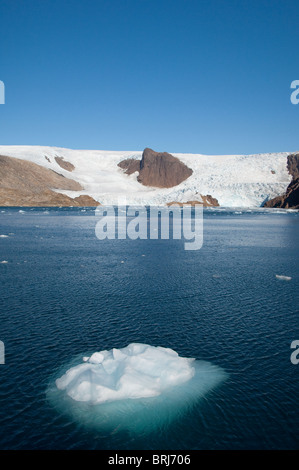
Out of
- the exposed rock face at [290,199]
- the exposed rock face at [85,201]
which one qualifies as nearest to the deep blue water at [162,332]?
the exposed rock face at [290,199]

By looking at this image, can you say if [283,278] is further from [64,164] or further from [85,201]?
[64,164]

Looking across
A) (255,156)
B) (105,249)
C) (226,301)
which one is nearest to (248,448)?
(226,301)

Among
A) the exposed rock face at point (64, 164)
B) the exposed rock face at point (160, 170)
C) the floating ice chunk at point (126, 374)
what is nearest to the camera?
the floating ice chunk at point (126, 374)

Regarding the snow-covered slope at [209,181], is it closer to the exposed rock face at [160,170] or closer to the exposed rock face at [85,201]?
the exposed rock face at [85,201]

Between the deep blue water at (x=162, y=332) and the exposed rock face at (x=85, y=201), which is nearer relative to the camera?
the deep blue water at (x=162, y=332)

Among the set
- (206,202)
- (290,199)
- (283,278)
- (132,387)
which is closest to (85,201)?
(206,202)
